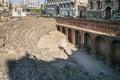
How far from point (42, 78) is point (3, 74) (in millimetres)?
6381

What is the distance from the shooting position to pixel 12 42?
5384cm

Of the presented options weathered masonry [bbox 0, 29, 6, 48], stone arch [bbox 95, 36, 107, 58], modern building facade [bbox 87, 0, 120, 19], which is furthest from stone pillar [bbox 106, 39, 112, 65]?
weathered masonry [bbox 0, 29, 6, 48]

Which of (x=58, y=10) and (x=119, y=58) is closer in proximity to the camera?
(x=119, y=58)

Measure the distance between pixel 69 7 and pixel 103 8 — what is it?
27.8 m

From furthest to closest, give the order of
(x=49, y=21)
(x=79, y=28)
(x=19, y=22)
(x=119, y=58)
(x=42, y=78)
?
(x=49, y=21), (x=19, y=22), (x=79, y=28), (x=119, y=58), (x=42, y=78)

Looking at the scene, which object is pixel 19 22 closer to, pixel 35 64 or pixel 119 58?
pixel 35 64

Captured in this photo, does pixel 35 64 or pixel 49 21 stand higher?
pixel 49 21

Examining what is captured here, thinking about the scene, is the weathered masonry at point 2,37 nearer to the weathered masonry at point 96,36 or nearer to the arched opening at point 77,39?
the weathered masonry at point 96,36

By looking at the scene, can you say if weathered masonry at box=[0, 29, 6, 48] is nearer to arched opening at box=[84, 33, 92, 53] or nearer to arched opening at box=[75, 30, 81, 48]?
arched opening at box=[75, 30, 81, 48]

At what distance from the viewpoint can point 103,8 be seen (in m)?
64.9

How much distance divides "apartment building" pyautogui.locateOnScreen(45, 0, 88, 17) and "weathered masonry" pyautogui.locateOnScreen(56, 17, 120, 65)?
18803 millimetres

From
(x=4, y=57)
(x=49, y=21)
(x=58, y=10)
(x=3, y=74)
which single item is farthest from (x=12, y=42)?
(x=58, y=10)

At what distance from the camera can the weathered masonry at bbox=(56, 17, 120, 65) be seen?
147 ft

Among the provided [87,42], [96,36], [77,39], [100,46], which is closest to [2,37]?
[77,39]
